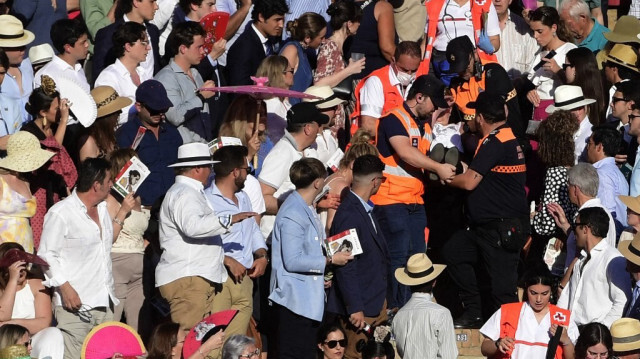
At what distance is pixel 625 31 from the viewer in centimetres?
1479

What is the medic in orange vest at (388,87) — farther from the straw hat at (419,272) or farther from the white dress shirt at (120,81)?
the straw hat at (419,272)

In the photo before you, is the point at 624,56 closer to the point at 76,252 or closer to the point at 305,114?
the point at 305,114

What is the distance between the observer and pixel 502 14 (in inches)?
615

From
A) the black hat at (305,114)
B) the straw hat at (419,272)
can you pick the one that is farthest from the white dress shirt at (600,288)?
the black hat at (305,114)

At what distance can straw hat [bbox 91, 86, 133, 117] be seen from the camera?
38.7ft

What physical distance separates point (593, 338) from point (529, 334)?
502 mm

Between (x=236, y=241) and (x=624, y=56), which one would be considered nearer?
(x=236, y=241)

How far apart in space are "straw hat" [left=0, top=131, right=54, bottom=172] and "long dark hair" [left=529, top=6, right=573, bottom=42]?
20.0 ft

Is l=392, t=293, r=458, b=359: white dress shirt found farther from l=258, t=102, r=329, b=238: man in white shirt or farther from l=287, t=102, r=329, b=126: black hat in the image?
l=287, t=102, r=329, b=126: black hat

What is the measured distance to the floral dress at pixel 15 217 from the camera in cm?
1078

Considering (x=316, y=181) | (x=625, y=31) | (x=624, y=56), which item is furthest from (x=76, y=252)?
(x=625, y=31)

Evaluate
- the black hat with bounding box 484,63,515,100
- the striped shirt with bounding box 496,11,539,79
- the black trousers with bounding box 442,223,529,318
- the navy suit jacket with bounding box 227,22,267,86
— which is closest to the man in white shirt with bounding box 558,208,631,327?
the black trousers with bounding box 442,223,529,318

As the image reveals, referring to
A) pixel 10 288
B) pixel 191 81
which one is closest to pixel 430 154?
pixel 191 81

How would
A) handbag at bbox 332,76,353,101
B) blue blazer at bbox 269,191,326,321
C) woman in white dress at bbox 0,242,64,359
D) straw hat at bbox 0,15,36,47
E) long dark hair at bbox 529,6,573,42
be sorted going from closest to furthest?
woman in white dress at bbox 0,242,64,359 < blue blazer at bbox 269,191,326,321 < straw hat at bbox 0,15,36,47 < handbag at bbox 332,76,353,101 < long dark hair at bbox 529,6,573,42
